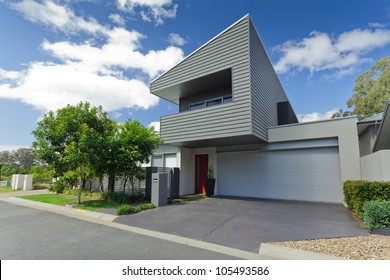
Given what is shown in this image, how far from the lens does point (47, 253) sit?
400cm

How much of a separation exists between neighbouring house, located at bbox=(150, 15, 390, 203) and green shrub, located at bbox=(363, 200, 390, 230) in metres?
2.77

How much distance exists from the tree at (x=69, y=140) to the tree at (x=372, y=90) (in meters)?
26.6

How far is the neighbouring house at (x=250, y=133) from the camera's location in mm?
9039

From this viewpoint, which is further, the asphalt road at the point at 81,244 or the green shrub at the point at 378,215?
the green shrub at the point at 378,215

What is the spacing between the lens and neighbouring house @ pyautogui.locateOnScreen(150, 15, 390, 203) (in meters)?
9.04

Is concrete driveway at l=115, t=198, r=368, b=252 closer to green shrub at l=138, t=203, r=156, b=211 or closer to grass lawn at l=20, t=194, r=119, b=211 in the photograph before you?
green shrub at l=138, t=203, r=156, b=211

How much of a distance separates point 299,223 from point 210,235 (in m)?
2.95

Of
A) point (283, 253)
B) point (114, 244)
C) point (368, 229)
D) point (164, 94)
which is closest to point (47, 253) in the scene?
point (114, 244)

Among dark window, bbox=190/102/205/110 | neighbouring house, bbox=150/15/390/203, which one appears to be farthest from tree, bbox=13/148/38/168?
dark window, bbox=190/102/205/110

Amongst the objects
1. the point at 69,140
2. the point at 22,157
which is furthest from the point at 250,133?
the point at 22,157

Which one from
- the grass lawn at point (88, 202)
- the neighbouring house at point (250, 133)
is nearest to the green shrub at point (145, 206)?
the grass lawn at point (88, 202)

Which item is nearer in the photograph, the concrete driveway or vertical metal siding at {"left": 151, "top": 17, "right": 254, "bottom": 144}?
the concrete driveway

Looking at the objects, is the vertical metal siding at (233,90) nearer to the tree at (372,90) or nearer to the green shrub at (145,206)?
the green shrub at (145,206)
